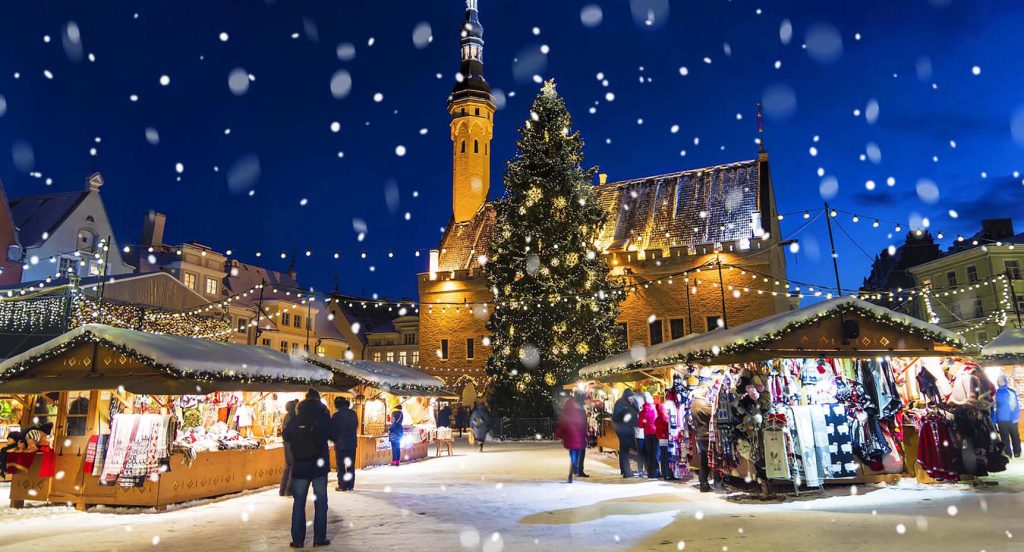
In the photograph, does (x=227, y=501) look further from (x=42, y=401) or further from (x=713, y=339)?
(x=713, y=339)

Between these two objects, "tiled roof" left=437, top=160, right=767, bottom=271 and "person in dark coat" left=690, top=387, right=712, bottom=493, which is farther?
"tiled roof" left=437, top=160, right=767, bottom=271

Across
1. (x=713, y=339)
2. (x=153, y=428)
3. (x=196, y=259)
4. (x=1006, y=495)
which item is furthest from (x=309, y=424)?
(x=196, y=259)

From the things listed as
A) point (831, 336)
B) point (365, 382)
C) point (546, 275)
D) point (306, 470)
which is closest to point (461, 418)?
point (546, 275)

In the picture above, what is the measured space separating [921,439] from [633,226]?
2960 centimetres

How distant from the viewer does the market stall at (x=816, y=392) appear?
9.80 m

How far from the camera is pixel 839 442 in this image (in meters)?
10.2

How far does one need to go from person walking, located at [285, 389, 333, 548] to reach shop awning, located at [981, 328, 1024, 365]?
53.2 feet

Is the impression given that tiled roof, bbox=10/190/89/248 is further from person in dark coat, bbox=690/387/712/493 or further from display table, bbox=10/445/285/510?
person in dark coat, bbox=690/387/712/493

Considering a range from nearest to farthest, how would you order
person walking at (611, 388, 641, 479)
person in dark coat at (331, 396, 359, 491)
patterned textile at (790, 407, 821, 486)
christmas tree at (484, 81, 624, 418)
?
patterned textile at (790, 407, 821, 486) < person in dark coat at (331, 396, 359, 491) < person walking at (611, 388, 641, 479) < christmas tree at (484, 81, 624, 418)

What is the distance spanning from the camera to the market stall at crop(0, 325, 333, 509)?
9.90 m

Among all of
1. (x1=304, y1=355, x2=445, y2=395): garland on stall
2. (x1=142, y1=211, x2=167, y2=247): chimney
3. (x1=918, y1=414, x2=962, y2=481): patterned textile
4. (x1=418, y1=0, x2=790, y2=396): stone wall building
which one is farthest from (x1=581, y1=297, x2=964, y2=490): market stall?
(x1=142, y1=211, x2=167, y2=247): chimney

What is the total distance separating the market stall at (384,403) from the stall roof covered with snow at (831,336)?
385 inches

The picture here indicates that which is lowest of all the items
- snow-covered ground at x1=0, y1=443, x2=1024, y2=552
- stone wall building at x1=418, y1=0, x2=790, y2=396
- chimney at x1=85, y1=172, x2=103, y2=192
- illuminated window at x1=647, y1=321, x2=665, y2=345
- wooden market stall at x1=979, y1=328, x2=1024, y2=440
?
snow-covered ground at x1=0, y1=443, x2=1024, y2=552

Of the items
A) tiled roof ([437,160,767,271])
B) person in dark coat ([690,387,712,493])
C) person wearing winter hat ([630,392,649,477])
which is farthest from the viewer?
tiled roof ([437,160,767,271])
